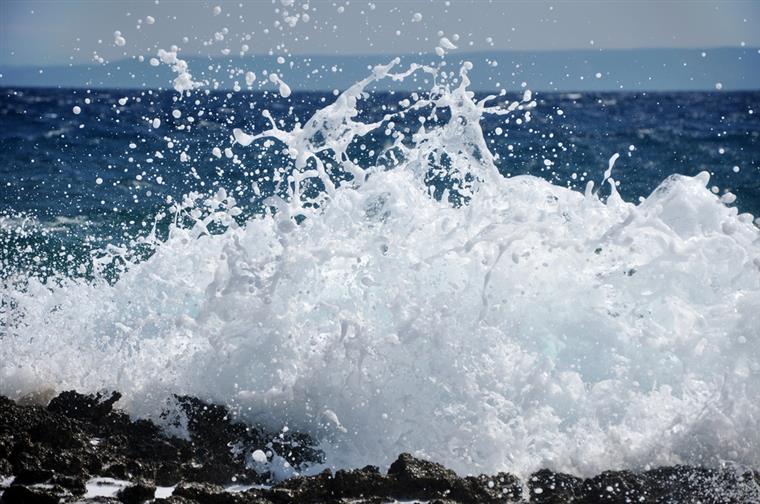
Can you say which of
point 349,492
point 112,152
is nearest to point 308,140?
point 349,492

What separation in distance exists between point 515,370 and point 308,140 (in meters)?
1.93

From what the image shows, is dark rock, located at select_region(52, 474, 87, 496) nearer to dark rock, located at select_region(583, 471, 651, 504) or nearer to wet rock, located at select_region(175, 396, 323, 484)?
A: wet rock, located at select_region(175, 396, 323, 484)

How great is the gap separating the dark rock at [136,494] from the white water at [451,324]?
107 centimetres

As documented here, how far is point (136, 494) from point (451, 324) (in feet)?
6.22

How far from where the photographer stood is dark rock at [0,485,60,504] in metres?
3.85

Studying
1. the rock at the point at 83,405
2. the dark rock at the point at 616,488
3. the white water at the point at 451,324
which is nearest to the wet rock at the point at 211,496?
the white water at the point at 451,324

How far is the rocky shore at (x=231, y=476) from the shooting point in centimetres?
407

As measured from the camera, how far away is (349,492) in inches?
165

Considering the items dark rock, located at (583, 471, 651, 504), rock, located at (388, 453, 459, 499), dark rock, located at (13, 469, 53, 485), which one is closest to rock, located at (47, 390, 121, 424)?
dark rock, located at (13, 469, 53, 485)

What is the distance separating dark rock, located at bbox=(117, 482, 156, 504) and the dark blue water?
336cm

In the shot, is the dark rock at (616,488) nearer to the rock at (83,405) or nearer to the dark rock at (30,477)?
the dark rock at (30,477)

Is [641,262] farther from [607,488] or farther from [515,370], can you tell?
[607,488]

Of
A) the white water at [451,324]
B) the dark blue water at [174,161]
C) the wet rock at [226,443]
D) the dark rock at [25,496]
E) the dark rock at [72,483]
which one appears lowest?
the dark rock at [25,496]

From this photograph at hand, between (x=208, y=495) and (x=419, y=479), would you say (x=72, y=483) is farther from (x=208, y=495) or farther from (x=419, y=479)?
(x=419, y=479)
